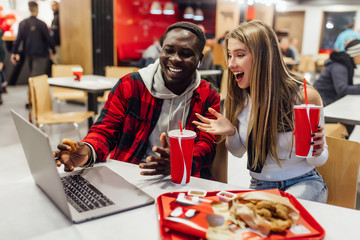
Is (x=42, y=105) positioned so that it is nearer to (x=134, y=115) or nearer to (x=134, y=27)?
(x=134, y=115)

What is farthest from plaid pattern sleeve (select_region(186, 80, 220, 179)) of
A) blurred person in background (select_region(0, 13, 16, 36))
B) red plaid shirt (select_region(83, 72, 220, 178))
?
blurred person in background (select_region(0, 13, 16, 36))

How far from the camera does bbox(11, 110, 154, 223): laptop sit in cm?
93

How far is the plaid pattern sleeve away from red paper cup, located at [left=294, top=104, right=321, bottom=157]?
0.47 metres

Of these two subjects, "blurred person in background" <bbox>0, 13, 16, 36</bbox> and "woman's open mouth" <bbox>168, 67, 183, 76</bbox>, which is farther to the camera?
"blurred person in background" <bbox>0, 13, 16, 36</bbox>

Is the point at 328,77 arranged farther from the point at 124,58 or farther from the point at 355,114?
the point at 124,58

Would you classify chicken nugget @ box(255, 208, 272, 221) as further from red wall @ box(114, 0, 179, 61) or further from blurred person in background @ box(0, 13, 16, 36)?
blurred person in background @ box(0, 13, 16, 36)

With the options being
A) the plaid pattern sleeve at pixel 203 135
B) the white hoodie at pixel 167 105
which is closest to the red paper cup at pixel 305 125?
the plaid pattern sleeve at pixel 203 135

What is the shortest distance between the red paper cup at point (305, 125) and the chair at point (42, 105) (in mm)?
2815

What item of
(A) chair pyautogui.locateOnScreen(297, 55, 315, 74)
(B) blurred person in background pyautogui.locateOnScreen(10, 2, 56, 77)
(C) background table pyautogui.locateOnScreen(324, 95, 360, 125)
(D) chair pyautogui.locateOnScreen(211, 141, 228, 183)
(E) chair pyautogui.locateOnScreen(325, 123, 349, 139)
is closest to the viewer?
(D) chair pyautogui.locateOnScreen(211, 141, 228, 183)

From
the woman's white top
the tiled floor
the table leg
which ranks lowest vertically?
the tiled floor

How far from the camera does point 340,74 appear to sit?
336 cm

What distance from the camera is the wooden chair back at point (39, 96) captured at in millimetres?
3291

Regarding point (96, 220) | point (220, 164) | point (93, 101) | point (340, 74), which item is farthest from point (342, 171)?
point (93, 101)

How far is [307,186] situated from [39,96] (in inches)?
112
